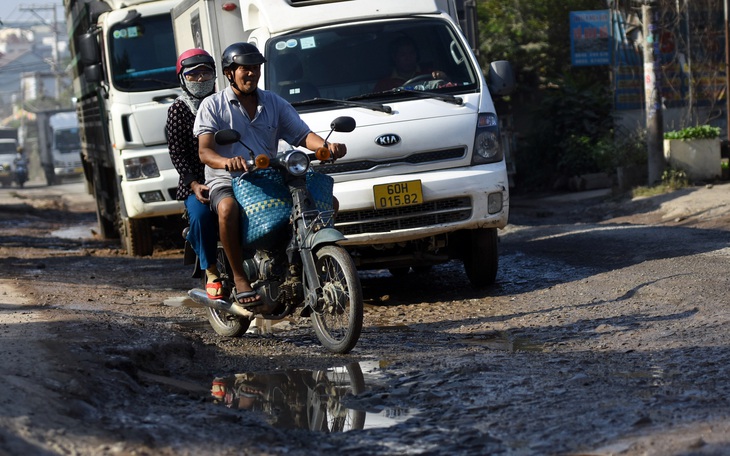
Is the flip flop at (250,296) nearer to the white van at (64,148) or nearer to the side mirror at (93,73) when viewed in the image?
the side mirror at (93,73)

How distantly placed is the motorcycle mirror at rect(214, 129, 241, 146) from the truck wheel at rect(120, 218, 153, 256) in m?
6.91

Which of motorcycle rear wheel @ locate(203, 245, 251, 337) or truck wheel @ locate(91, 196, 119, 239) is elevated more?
motorcycle rear wheel @ locate(203, 245, 251, 337)

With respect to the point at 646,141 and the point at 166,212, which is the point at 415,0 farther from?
the point at 646,141

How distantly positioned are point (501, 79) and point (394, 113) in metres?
1.15

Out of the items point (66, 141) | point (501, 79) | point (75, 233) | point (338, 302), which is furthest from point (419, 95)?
point (66, 141)

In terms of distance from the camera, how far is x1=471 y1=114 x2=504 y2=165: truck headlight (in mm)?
8148

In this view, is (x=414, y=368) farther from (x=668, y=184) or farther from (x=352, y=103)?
(x=668, y=184)

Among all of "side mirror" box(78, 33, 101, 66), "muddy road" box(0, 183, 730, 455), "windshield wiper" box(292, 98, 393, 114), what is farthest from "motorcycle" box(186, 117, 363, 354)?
"side mirror" box(78, 33, 101, 66)

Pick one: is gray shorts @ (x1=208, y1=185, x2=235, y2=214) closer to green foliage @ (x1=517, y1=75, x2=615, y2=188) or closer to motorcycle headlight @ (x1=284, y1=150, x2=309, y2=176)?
motorcycle headlight @ (x1=284, y1=150, x2=309, y2=176)

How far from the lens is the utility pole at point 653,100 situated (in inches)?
627

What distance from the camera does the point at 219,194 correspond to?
6336 mm

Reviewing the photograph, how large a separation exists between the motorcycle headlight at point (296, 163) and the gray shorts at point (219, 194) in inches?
21.3

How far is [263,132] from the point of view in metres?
6.43

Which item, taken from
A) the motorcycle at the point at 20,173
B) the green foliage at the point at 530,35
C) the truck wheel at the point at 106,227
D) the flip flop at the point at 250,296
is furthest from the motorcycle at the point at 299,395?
the motorcycle at the point at 20,173
